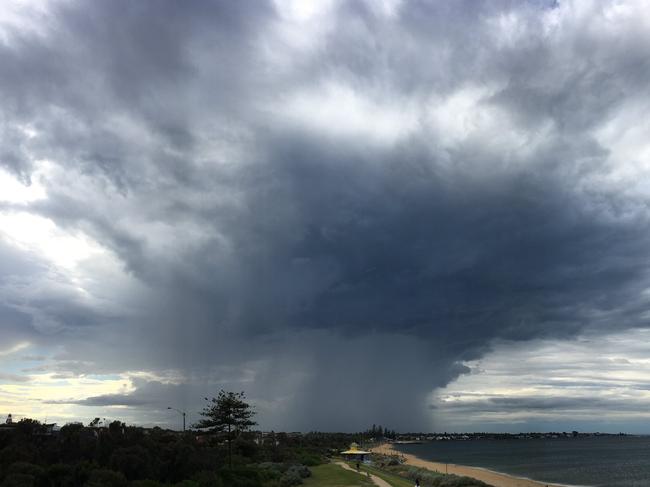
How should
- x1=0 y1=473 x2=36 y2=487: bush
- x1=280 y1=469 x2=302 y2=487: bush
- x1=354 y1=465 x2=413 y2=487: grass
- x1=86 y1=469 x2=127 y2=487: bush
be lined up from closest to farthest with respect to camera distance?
x1=0 y1=473 x2=36 y2=487: bush, x1=86 y1=469 x2=127 y2=487: bush, x1=280 y1=469 x2=302 y2=487: bush, x1=354 y1=465 x2=413 y2=487: grass

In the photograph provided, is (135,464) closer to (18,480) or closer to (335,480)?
(18,480)

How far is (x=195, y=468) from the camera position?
1624 inches

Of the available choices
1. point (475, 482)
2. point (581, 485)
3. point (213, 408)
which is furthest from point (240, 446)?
point (581, 485)

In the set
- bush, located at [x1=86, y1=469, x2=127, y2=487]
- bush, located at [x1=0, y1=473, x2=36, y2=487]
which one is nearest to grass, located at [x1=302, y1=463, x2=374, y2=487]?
bush, located at [x1=86, y1=469, x2=127, y2=487]

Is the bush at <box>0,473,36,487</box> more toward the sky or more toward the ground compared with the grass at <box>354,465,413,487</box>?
more toward the sky

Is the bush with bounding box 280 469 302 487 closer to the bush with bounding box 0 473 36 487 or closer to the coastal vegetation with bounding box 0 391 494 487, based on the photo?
the coastal vegetation with bounding box 0 391 494 487

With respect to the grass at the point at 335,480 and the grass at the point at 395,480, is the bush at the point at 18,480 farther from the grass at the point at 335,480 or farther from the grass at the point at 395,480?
the grass at the point at 395,480

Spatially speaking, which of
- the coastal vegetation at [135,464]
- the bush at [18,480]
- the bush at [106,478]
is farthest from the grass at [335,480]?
the bush at [18,480]

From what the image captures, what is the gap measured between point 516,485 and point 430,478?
1236cm

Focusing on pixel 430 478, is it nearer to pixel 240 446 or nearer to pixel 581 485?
pixel 581 485

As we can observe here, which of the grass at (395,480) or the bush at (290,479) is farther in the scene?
the grass at (395,480)

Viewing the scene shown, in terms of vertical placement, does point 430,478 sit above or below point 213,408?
below

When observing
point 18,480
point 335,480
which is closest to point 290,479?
point 335,480

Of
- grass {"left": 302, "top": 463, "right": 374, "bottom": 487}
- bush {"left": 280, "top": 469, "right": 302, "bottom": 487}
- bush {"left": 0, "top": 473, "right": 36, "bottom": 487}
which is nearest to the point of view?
bush {"left": 0, "top": 473, "right": 36, "bottom": 487}
